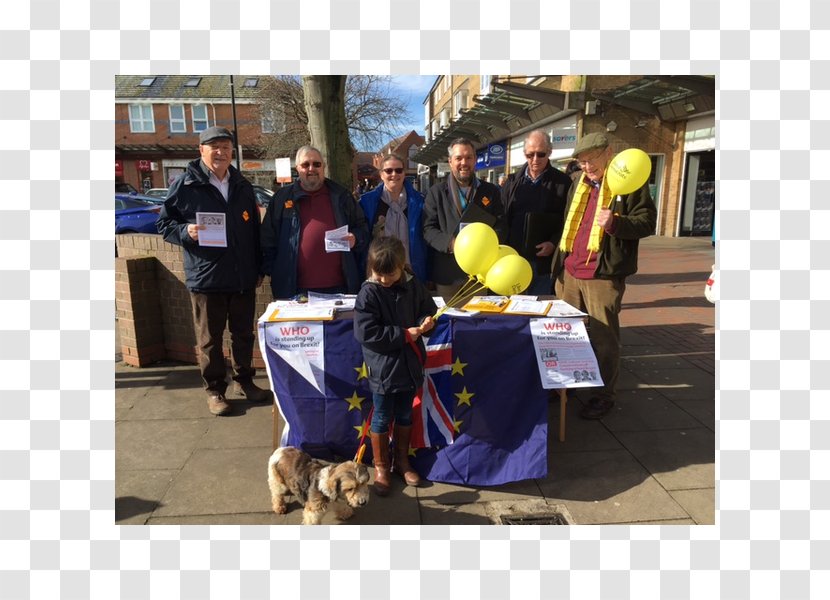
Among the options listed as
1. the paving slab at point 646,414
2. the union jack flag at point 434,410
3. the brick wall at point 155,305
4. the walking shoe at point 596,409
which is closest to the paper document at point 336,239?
the union jack flag at point 434,410

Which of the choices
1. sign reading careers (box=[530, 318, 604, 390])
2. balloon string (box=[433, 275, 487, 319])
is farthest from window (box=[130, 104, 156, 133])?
sign reading careers (box=[530, 318, 604, 390])

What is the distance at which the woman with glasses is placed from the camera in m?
3.99

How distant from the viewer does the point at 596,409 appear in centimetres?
395

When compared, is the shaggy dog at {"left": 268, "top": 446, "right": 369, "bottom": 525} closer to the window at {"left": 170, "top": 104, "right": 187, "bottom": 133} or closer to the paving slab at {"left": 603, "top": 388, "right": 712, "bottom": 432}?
Answer: the paving slab at {"left": 603, "top": 388, "right": 712, "bottom": 432}

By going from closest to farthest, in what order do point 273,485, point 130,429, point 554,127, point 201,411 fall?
point 273,485 → point 130,429 → point 201,411 → point 554,127

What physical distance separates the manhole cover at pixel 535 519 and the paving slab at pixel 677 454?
2.58 ft

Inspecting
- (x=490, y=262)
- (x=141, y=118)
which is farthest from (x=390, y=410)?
(x=141, y=118)

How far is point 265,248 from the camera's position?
380 cm

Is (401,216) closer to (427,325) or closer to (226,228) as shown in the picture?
(226,228)

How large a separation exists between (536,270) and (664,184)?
1307cm

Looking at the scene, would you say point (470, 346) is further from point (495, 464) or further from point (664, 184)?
point (664, 184)

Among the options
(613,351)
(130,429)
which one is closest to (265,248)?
(130,429)

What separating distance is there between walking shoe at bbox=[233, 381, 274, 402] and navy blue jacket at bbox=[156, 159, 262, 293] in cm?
91

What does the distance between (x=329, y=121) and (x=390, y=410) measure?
3426 mm
